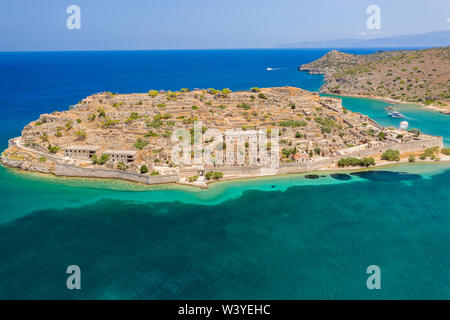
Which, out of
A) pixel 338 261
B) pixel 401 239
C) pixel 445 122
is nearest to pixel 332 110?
pixel 445 122

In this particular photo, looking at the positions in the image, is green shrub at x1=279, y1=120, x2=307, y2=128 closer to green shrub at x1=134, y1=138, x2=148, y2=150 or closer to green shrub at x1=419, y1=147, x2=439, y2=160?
green shrub at x1=419, y1=147, x2=439, y2=160

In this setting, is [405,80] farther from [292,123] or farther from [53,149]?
[53,149]

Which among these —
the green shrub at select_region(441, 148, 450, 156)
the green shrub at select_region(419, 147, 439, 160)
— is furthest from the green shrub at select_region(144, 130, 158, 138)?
Answer: the green shrub at select_region(441, 148, 450, 156)

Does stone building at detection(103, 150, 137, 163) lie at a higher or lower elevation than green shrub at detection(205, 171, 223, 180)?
higher

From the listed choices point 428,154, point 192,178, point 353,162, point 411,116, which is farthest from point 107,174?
point 411,116

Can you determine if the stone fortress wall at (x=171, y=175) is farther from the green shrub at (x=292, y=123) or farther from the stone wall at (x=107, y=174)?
the green shrub at (x=292, y=123)

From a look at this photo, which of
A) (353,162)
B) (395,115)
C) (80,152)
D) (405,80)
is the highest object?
(405,80)

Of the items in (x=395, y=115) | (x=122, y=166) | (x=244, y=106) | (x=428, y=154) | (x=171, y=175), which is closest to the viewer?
(x=171, y=175)
